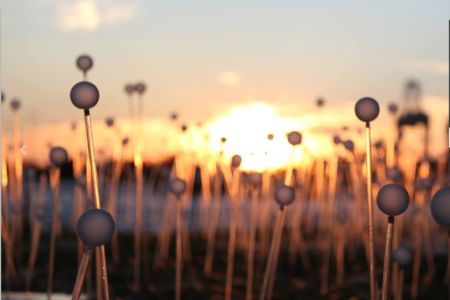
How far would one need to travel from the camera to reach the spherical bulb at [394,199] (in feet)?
3.60

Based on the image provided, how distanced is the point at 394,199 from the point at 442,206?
0.18m

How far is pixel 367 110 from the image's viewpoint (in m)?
1.45

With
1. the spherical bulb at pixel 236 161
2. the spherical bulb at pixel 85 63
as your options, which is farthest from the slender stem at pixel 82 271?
the spherical bulb at pixel 236 161

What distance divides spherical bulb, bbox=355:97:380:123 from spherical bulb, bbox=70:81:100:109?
477 mm

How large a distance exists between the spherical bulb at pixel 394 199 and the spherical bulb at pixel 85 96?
1.65 ft

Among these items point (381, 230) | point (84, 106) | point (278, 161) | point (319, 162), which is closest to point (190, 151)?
point (319, 162)

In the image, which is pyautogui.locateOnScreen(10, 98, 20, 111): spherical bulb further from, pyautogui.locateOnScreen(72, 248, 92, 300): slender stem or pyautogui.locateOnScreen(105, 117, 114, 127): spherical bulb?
pyautogui.locateOnScreen(72, 248, 92, 300): slender stem

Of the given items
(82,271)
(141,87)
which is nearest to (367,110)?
(82,271)

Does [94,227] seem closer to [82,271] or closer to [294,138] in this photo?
[82,271]

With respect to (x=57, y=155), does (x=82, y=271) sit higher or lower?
Answer: lower

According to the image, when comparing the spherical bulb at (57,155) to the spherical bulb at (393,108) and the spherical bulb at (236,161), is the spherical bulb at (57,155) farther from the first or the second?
the spherical bulb at (393,108)

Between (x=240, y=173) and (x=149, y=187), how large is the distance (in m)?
3.82

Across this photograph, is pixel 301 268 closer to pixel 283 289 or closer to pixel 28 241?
pixel 283 289

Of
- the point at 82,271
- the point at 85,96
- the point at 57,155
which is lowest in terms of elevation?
the point at 82,271
